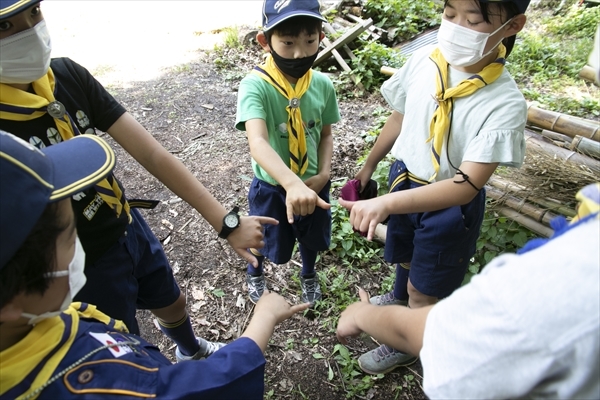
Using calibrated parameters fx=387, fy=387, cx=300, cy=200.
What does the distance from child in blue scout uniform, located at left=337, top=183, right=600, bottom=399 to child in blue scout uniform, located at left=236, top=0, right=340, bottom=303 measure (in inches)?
49.2

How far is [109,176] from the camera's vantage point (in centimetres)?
165

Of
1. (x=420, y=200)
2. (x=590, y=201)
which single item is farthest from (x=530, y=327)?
(x=420, y=200)

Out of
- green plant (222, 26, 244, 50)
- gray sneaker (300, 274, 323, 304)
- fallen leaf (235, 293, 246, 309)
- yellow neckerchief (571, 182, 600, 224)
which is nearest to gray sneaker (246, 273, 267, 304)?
fallen leaf (235, 293, 246, 309)

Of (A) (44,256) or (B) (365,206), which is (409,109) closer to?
(B) (365,206)

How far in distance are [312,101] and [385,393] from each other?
6.18 feet

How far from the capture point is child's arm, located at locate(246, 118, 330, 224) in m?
2.02

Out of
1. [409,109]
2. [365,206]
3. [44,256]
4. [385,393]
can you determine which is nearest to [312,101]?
[409,109]

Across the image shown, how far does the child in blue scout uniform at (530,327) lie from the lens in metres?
0.70

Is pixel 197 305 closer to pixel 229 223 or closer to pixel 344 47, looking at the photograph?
pixel 229 223

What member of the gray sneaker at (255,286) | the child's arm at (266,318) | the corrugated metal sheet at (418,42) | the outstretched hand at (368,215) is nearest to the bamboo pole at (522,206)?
the outstretched hand at (368,215)

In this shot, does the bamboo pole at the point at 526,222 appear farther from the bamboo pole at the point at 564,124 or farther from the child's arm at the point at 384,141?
the child's arm at the point at 384,141

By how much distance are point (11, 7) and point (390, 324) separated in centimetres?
164

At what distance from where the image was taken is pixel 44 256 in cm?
100

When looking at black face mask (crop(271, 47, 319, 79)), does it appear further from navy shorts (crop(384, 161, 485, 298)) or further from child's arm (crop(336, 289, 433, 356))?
child's arm (crop(336, 289, 433, 356))
